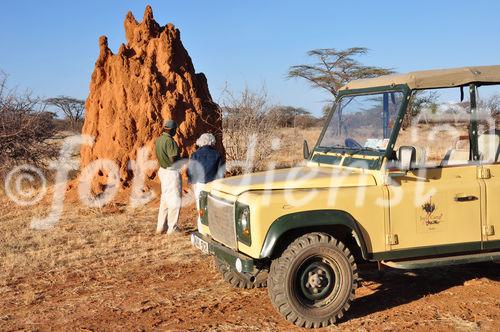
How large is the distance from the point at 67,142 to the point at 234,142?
5.00 meters

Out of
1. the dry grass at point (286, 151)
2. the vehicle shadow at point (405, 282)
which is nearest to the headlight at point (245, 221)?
the vehicle shadow at point (405, 282)

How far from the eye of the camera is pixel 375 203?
5.52m

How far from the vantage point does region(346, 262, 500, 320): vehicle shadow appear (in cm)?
614

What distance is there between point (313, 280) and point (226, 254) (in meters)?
0.84

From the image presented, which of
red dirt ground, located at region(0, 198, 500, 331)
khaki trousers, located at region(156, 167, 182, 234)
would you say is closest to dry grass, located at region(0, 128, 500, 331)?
red dirt ground, located at region(0, 198, 500, 331)

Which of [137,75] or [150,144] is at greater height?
[137,75]

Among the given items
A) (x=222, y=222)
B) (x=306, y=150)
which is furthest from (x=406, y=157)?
(x=222, y=222)

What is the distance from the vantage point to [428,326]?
17.9 feet

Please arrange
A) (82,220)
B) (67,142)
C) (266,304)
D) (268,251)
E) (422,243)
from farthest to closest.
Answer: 1. (67,142)
2. (82,220)
3. (266,304)
4. (422,243)
5. (268,251)

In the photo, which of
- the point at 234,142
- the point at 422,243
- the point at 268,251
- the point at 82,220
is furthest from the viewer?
the point at 234,142

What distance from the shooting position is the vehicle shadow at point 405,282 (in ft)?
20.1

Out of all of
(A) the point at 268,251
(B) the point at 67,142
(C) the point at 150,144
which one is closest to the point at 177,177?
(C) the point at 150,144

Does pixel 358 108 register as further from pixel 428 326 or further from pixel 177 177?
pixel 177 177

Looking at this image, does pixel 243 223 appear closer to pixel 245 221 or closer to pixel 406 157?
pixel 245 221
